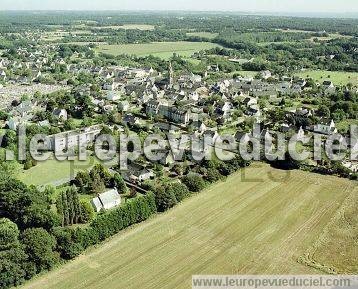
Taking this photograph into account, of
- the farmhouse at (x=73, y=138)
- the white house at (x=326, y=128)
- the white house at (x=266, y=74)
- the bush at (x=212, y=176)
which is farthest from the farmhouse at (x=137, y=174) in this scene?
the white house at (x=266, y=74)

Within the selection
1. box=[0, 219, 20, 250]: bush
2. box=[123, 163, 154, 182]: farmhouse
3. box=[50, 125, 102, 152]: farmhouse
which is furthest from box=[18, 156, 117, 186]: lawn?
box=[0, 219, 20, 250]: bush

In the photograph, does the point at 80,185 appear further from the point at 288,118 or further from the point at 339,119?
the point at 339,119

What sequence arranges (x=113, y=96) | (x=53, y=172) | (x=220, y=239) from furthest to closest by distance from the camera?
(x=113, y=96)
(x=53, y=172)
(x=220, y=239)

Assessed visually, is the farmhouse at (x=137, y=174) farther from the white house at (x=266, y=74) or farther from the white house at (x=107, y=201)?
the white house at (x=266, y=74)

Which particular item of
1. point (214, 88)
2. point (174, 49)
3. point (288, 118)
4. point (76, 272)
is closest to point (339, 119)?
point (288, 118)

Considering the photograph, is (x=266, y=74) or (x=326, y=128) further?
(x=266, y=74)

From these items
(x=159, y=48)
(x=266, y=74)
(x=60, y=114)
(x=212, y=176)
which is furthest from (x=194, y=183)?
(x=159, y=48)

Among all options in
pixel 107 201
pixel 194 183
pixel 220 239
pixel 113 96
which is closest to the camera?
pixel 220 239

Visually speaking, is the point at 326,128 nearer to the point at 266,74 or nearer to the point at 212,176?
the point at 212,176
